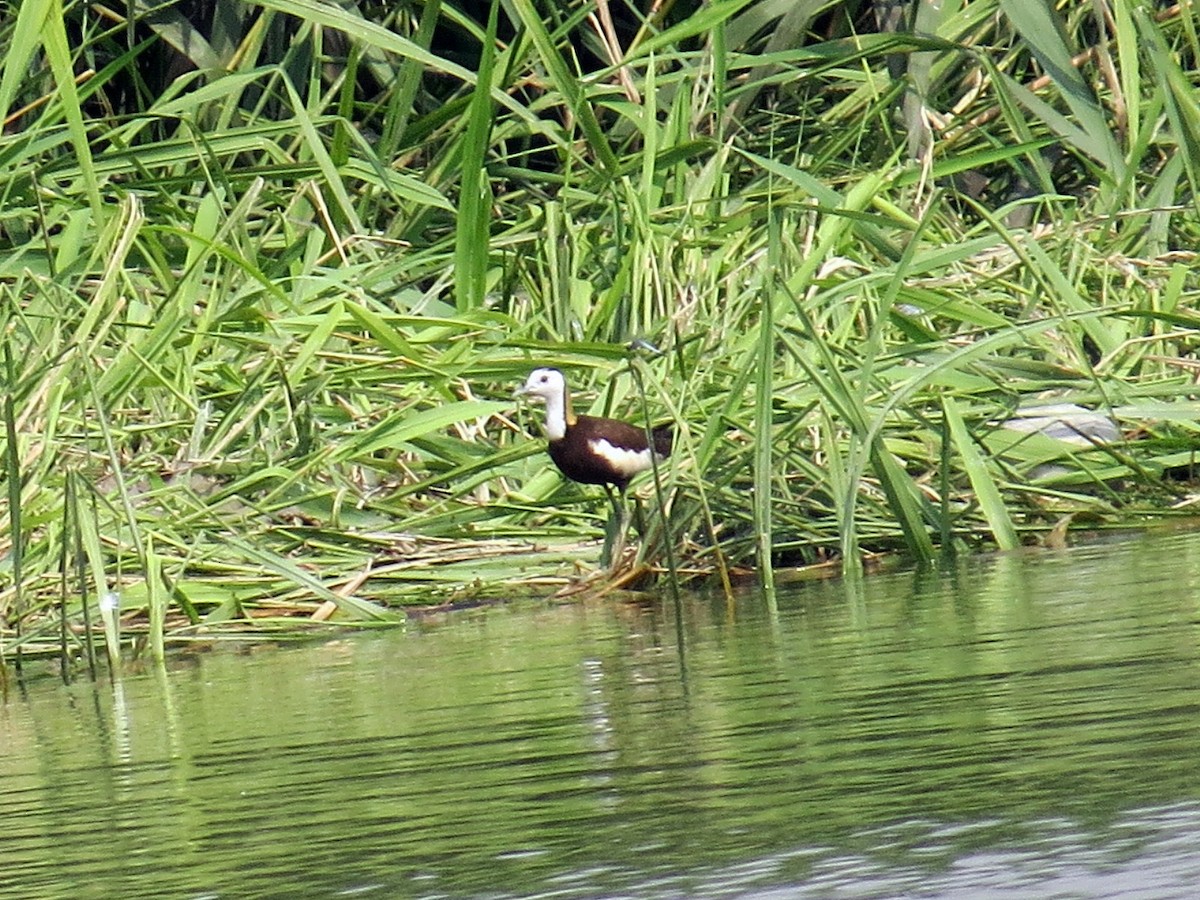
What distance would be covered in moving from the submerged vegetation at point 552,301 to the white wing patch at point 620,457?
0.44ft

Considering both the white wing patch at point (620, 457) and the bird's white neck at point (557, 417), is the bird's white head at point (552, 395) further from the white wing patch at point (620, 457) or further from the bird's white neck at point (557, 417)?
the white wing patch at point (620, 457)

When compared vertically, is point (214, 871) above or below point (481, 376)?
below

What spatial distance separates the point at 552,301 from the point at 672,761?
16.6ft

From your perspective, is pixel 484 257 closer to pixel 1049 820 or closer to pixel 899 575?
pixel 899 575

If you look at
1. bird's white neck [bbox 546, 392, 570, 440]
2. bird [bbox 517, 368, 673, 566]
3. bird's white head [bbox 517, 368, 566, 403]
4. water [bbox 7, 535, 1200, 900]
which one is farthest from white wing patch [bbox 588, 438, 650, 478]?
water [bbox 7, 535, 1200, 900]

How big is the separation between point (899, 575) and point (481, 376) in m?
1.95

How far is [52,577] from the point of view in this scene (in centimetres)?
748

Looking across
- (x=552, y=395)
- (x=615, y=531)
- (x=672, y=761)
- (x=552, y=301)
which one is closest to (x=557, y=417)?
(x=552, y=395)

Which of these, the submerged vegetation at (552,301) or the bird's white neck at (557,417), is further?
the bird's white neck at (557,417)

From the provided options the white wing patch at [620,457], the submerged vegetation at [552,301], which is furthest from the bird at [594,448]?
the submerged vegetation at [552,301]

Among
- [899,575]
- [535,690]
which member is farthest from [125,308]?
[535,690]

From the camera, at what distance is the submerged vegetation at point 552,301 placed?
7.80 meters

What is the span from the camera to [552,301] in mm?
9484

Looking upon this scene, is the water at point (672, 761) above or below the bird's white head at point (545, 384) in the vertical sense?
below
